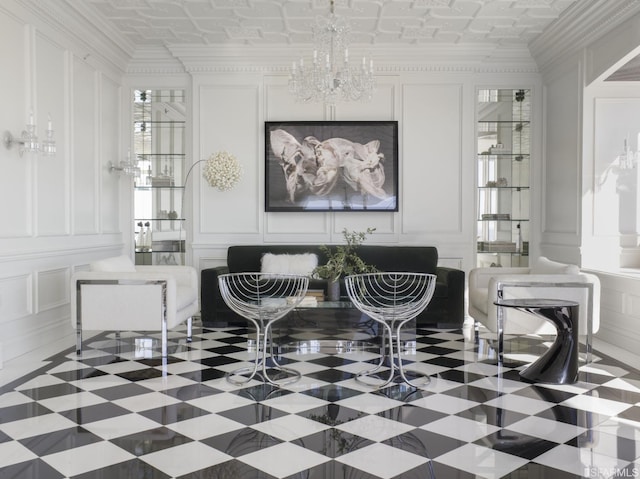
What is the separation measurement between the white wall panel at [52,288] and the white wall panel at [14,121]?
19.8 inches

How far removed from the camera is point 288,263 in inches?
249

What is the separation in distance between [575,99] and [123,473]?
218 inches

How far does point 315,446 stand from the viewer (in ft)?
9.14

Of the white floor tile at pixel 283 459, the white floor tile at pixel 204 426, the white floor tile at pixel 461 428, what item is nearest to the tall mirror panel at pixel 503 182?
the white floor tile at pixel 461 428

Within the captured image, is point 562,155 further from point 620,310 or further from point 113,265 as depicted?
point 113,265

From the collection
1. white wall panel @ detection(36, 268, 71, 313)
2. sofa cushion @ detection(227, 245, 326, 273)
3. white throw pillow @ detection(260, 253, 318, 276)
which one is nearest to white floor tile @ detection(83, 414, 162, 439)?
white wall panel @ detection(36, 268, 71, 313)

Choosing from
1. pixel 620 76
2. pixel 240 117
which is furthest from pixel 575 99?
pixel 240 117

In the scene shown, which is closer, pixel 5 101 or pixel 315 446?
pixel 315 446

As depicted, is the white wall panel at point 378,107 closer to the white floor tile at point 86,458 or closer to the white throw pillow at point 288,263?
the white throw pillow at point 288,263

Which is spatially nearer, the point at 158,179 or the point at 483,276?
the point at 483,276

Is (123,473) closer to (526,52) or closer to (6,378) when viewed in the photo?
(6,378)

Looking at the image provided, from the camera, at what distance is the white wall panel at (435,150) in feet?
22.7

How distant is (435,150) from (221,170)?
254 centimetres

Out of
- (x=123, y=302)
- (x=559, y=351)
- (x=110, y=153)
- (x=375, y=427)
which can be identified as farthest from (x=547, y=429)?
(x=110, y=153)
